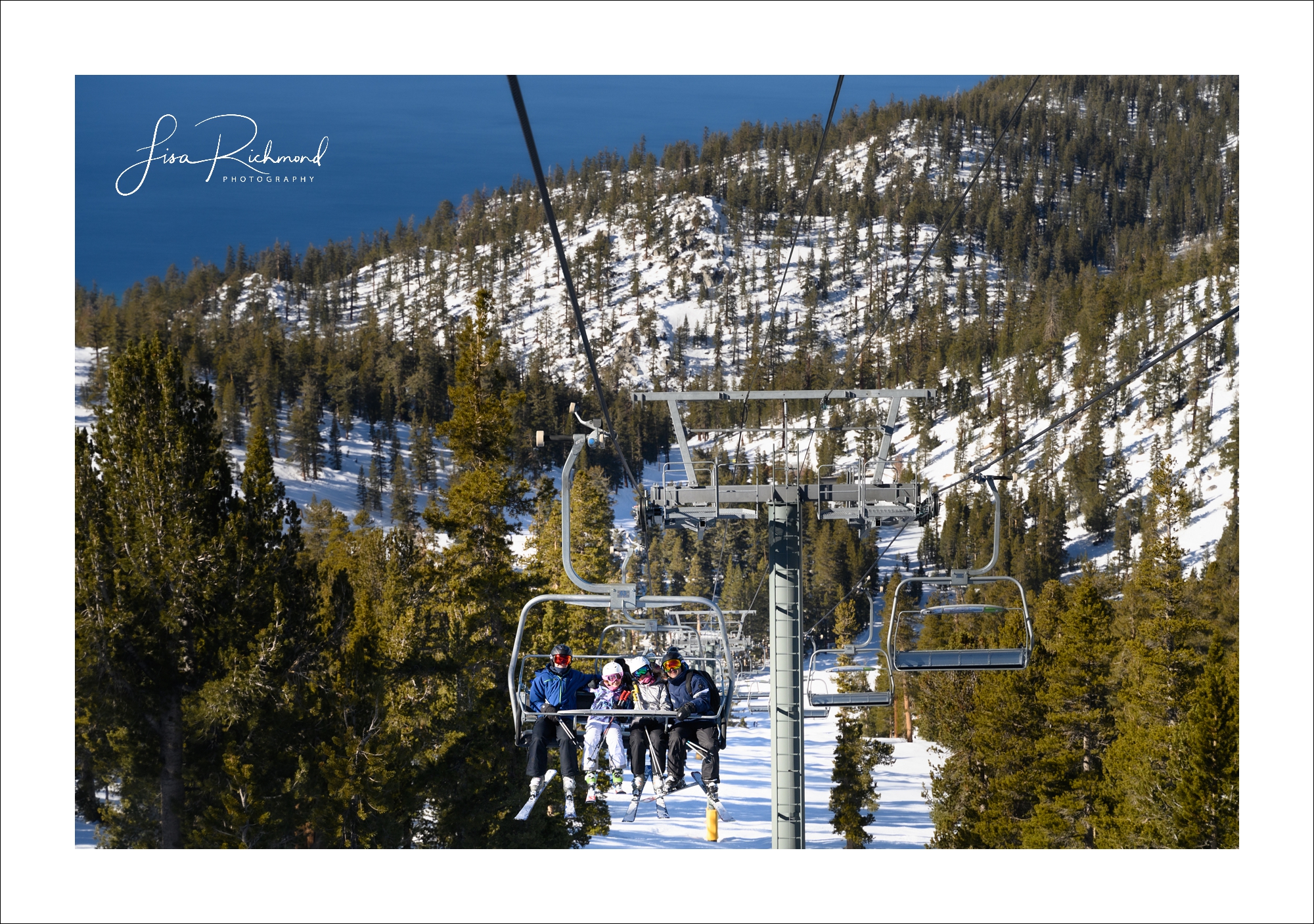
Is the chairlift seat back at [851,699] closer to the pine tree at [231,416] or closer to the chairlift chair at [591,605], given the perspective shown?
the chairlift chair at [591,605]

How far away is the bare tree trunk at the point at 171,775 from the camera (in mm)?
22750

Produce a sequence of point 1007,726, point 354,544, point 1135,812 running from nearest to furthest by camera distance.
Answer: point 1135,812, point 1007,726, point 354,544

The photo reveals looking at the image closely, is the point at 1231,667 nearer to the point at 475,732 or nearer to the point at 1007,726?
the point at 1007,726

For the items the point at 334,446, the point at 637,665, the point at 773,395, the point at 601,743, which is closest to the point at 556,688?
the point at 601,743

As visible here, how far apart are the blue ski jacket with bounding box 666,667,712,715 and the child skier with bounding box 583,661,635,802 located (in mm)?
480

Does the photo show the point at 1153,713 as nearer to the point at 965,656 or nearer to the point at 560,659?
the point at 965,656

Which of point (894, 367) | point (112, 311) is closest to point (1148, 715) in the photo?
point (112, 311)

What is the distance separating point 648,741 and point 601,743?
56 centimetres

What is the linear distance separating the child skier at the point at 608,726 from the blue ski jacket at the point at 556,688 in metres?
0.26

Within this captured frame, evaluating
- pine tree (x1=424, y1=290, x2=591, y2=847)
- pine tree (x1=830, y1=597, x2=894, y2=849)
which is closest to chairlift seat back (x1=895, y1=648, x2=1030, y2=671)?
pine tree (x1=424, y1=290, x2=591, y2=847)

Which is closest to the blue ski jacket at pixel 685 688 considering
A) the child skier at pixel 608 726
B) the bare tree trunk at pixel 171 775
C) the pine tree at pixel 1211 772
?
the child skier at pixel 608 726

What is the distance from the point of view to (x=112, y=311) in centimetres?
14262

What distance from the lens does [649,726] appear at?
12.4 meters

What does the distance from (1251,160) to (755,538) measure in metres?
75.4
